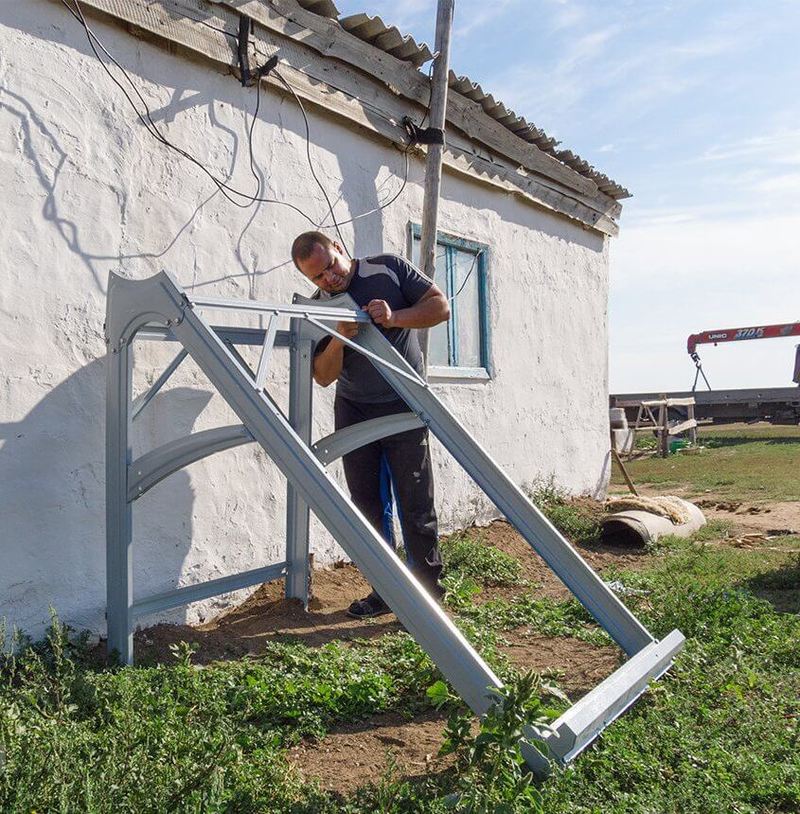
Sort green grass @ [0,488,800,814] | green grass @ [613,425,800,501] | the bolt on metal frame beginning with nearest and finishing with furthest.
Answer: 1. green grass @ [0,488,800,814]
2. the bolt on metal frame
3. green grass @ [613,425,800,501]

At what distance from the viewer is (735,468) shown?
13758mm

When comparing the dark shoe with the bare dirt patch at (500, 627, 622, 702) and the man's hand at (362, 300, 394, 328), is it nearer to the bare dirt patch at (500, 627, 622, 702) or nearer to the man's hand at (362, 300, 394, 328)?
the bare dirt patch at (500, 627, 622, 702)

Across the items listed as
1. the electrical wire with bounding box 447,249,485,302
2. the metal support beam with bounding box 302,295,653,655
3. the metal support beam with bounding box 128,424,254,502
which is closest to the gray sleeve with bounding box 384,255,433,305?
the metal support beam with bounding box 302,295,653,655

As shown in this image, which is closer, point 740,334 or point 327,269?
point 327,269

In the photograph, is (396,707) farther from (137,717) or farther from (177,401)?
(177,401)

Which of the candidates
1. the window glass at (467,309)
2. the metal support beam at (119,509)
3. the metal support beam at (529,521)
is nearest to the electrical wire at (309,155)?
the window glass at (467,309)

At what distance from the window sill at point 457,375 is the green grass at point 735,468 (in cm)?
463

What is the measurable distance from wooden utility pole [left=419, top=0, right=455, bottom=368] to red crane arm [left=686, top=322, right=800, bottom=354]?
22536 millimetres

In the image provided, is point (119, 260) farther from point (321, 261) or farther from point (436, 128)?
point (436, 128)

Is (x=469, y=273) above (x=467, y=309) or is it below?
above

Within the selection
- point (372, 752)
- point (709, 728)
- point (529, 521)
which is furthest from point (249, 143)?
point (709, 728)

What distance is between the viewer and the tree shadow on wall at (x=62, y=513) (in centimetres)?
381

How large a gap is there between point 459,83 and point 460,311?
1858 millimetres

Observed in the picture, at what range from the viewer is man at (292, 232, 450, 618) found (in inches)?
177
